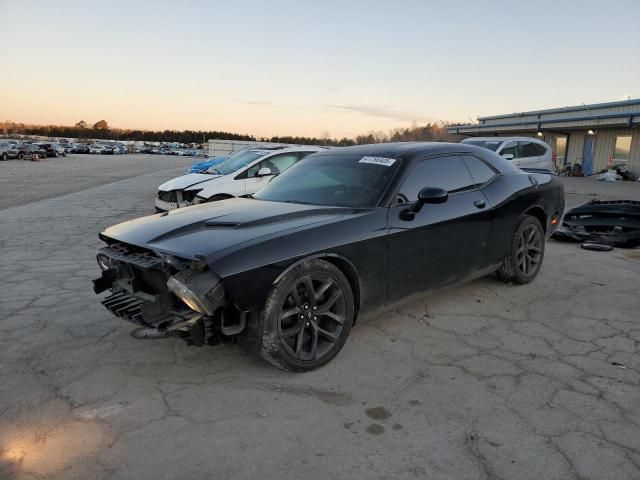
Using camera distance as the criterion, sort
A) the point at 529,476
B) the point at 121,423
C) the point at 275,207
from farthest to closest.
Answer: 1. the point at 275,207
2. the point at 121,423
3. the point at 529,476

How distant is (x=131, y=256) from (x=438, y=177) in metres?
2.57

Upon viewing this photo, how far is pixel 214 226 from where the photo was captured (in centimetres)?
334

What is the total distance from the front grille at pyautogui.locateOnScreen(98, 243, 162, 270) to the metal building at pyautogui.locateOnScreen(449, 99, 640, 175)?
78.0 ft

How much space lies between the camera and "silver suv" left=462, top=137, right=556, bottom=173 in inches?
524

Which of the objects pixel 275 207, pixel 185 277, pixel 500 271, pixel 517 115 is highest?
pixel 517 115

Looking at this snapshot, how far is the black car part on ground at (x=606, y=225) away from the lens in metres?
7.25

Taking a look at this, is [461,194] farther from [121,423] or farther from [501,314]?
[121,423]

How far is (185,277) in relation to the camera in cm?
286

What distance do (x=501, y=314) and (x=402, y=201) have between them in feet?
4.91

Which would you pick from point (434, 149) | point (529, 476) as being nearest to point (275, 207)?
point (434, 149)

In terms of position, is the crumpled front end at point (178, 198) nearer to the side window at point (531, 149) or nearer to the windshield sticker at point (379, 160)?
the windshield sticker at point (379, 160)

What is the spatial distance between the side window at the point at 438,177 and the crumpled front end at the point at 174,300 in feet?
5.75

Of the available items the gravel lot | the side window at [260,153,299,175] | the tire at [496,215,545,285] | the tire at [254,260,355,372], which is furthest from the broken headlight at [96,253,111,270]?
the side window at [260,153,299,175]

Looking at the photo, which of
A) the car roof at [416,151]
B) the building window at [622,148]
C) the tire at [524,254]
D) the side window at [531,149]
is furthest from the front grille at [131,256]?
the building window at [622,148]
